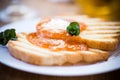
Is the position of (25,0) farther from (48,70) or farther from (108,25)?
(48,70)

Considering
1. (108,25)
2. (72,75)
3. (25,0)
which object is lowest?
(72,75)

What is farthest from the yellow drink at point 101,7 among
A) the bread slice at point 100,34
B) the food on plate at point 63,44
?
Answer: the food on plate at point 63,44


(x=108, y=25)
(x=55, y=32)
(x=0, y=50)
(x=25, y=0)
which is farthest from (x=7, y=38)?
(x=25, y=0)

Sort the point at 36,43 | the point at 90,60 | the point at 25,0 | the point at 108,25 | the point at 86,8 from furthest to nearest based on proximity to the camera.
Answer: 1. the point at 25,0
2. the point at 86,8
3. the point at 108,25
4. the point at 36,43
5. the point at 90,60

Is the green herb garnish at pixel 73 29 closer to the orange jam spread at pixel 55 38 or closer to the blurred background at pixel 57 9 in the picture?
the orange jam spread at pixel 55 38

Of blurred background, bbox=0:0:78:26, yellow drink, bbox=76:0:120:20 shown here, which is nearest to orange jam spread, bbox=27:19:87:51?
blurred background, bbox=0:0:78:26
